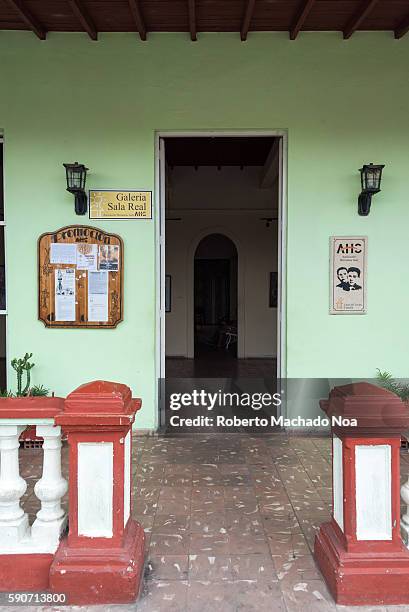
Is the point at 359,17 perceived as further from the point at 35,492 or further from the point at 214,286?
the point at 214,286

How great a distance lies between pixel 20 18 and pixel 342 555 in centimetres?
473

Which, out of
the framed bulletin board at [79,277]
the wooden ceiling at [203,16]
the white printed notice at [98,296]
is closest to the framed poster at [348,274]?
the wooden ceiling at [203,16]

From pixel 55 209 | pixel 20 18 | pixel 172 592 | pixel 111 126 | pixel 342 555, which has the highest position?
pixel 20 18

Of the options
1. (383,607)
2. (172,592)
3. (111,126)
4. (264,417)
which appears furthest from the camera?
(264,417)

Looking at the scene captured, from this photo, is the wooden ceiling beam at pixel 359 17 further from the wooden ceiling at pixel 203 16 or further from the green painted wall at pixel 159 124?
the green painted wall at pixel 159 124

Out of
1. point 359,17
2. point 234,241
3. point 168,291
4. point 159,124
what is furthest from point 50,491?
point 234,241

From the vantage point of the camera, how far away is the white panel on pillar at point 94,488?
2.06 m

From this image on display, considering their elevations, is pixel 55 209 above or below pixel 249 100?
below

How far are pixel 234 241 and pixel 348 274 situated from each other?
5273 millimetres

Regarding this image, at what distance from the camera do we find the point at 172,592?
7.05 ft

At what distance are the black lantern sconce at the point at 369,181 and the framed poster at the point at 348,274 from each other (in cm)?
36

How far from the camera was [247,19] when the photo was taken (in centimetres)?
396

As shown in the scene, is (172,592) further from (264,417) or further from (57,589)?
(264,417)

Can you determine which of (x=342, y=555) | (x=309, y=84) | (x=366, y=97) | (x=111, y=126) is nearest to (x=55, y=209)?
(x=111, y=126)
